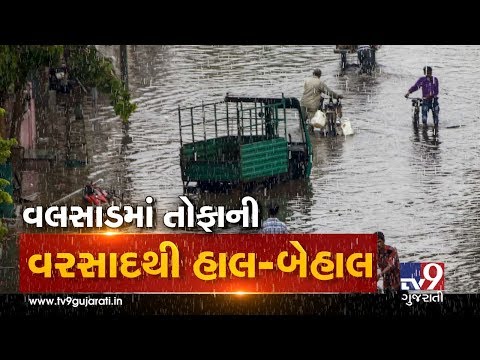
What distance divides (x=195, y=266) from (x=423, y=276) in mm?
2654

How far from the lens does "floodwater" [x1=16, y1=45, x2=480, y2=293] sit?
23.8 metres

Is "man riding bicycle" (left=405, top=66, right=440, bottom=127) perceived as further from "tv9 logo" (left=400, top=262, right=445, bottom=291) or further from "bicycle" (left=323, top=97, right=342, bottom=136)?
"tv9 logo" (left=400, top=262, right=445, bottom=291)

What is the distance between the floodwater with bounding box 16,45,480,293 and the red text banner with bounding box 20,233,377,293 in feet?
5.79

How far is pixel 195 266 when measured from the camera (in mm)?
20406

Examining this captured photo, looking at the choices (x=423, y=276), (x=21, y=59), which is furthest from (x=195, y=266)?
(x=21, y=59)

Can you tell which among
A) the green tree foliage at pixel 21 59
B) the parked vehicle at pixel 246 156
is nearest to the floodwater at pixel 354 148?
the parked vehicle at pixel 246 156

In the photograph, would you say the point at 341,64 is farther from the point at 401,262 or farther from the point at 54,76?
the point at 401,262

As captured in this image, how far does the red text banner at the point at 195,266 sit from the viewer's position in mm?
20297

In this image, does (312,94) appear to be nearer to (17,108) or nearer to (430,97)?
(430,97)

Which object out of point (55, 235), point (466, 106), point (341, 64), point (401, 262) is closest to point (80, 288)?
point (55, 235)

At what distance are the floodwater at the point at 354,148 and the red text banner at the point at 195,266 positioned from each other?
5.79 feet

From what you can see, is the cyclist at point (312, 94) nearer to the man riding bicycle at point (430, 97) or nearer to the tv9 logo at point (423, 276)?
the man riding bicycle at point (430, 97)

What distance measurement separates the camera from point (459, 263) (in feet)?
72.5

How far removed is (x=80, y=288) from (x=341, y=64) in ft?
50.7
